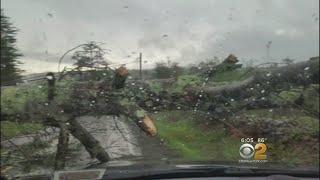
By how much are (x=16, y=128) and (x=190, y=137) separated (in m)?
2.60

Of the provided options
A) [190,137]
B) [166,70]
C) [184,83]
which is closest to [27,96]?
[184,83]

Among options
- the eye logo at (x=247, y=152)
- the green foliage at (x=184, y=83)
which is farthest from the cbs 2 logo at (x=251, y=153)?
the green foliage at (x=184, y=83)

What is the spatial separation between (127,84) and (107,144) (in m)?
0.74

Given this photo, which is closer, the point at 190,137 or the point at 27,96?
the point at 27,96

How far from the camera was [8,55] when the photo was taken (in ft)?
32.4

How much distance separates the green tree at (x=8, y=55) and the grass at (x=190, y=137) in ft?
6.28

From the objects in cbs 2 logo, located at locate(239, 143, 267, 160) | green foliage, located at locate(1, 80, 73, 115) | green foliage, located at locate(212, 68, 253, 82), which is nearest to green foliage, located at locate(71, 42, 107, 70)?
green foliage, located at locate(1, 80, 73, 115)

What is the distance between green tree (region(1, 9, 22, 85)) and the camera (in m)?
8.55

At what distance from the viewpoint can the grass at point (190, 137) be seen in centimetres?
803

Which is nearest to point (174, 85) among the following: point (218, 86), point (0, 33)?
point (218, 86)

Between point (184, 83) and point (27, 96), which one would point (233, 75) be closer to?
point (184, 83)

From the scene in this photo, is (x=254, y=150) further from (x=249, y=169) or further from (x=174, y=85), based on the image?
(x=174, y=85)

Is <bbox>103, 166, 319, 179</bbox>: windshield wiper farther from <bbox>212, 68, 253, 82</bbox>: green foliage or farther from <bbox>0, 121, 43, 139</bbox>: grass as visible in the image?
<bbox>212, 68, 253, 82</bbox>: green foliage

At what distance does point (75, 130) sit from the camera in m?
7.23
